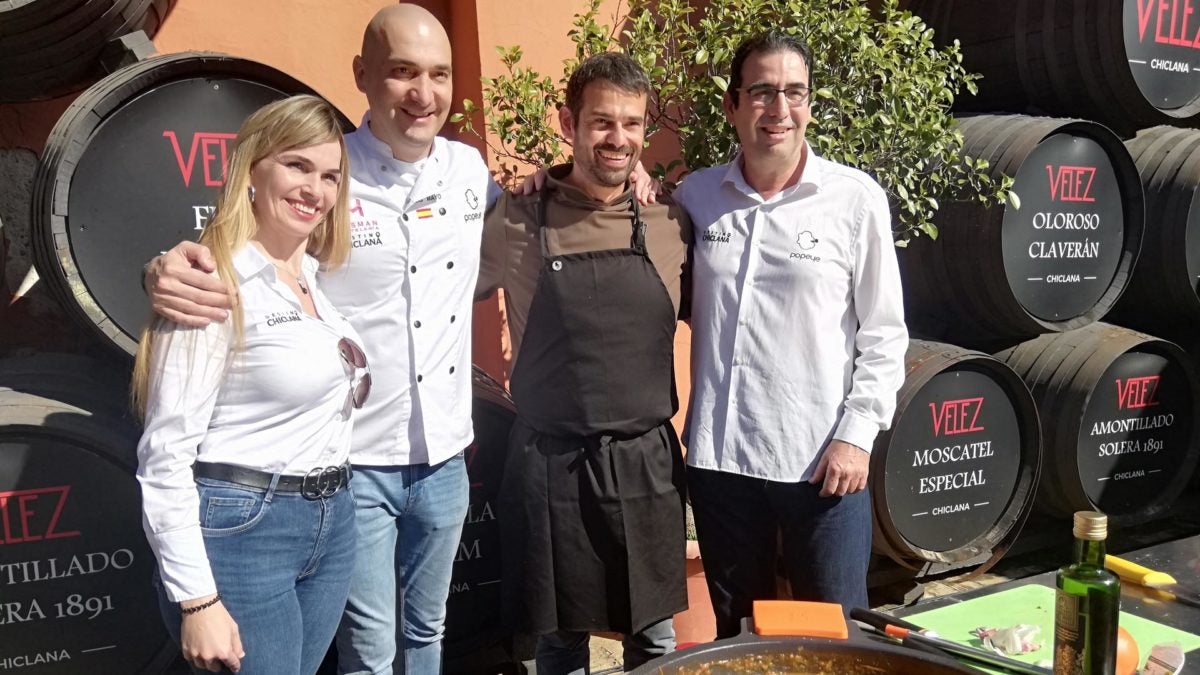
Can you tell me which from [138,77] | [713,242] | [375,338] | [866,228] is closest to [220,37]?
[138,77]

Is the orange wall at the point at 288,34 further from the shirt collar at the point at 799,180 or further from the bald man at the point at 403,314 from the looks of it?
→ the shirt collar at the point at 799,180

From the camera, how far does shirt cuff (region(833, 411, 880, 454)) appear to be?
6.61ft

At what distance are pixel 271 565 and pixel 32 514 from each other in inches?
39.8

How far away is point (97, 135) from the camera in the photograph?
7.24ft

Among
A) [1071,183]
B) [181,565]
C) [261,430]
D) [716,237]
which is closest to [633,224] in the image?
[716,237]

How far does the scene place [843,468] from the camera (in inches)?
78.7

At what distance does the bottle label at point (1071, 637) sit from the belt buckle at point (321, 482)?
123 centimetres

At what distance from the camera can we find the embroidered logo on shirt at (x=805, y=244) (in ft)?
6.72

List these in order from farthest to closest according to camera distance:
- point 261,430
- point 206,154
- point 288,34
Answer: point 288,34 < point 206,154 < point 261,430

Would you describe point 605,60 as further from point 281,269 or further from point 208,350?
point 208,350

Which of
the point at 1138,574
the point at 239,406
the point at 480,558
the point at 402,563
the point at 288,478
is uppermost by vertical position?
the point at 239,406

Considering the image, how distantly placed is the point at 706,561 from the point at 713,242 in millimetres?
770

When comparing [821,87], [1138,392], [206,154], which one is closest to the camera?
[206,154]

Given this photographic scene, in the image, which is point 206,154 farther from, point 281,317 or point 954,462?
point 954,462
